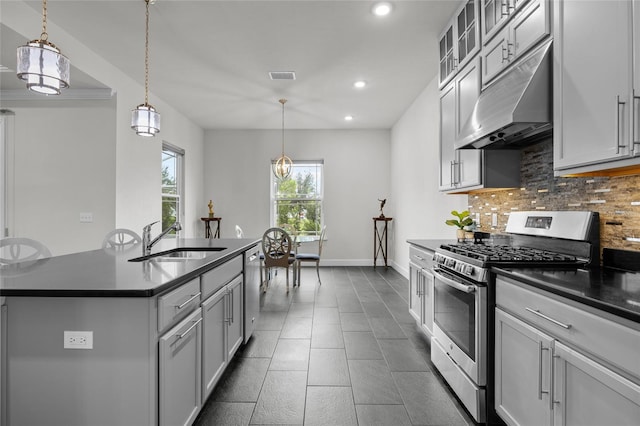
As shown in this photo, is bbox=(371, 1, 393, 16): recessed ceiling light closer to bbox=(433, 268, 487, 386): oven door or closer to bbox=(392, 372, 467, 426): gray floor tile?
bbox=(433, 268, 487, 386): oven door

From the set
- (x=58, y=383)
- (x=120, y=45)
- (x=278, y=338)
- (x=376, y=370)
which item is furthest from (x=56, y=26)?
(x=376, y=370)

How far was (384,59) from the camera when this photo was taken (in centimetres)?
380

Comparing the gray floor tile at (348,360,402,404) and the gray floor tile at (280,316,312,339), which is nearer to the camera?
the gray floor tile at (348,360,402,404)

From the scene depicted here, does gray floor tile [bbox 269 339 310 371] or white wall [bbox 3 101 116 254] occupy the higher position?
white wall [bbox 3 101 116 254]

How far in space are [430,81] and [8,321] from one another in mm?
4617

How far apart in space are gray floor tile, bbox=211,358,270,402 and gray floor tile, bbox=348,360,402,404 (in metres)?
0.65

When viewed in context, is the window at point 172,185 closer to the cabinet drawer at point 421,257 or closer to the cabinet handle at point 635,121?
the cabinet drawer at point 421,257

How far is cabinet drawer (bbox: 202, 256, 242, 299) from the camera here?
1.89m

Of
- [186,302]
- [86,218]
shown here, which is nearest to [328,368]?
[186,302]

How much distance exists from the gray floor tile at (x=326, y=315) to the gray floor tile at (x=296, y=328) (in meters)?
0.10

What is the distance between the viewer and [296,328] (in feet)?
11.1

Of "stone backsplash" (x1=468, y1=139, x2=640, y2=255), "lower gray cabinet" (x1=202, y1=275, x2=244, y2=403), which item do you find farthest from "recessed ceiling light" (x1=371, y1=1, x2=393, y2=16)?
"lower gray cabinet" (x1=202, y1=275, x2=244, y2=403)

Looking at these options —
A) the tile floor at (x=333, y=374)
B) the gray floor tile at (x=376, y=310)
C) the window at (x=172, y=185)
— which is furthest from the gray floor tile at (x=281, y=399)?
the window at (x=172, y=185)

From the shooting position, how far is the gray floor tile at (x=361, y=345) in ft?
9.03
